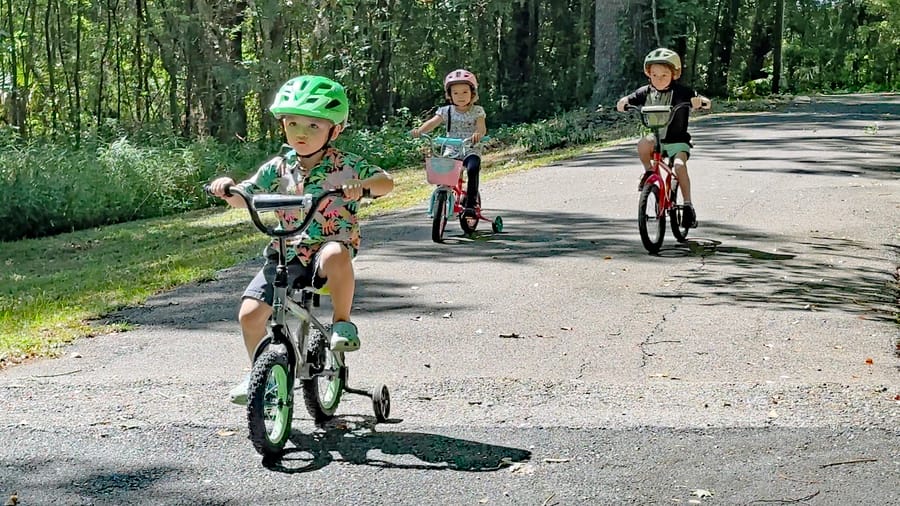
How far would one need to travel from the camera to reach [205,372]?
21.7ft

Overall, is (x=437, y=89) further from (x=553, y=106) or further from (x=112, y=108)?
(x=112, y=108)

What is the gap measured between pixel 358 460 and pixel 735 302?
4129mm

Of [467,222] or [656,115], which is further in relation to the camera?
[467,222]

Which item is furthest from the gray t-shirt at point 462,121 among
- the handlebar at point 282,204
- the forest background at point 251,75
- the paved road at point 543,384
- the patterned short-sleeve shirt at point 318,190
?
the forest background at point 251,75

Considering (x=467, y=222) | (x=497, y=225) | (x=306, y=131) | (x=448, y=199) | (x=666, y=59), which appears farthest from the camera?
(x=497, y=225)

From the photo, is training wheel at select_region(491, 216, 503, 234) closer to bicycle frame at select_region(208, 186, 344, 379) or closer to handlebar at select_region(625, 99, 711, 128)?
handlebar at select_region(625, 99, 711, 128)

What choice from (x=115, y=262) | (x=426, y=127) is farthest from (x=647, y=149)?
(x=115, y=262)

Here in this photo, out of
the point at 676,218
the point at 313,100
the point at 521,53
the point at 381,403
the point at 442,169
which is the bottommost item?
the point at 381,403

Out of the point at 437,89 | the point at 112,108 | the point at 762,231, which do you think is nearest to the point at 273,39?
the point at 437,89

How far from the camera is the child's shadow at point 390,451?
486 cm

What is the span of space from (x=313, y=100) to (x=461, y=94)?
5521mm

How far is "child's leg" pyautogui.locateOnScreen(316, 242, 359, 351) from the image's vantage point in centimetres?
509

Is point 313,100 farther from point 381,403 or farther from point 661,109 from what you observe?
point 661,109

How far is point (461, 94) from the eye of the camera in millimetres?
10586
